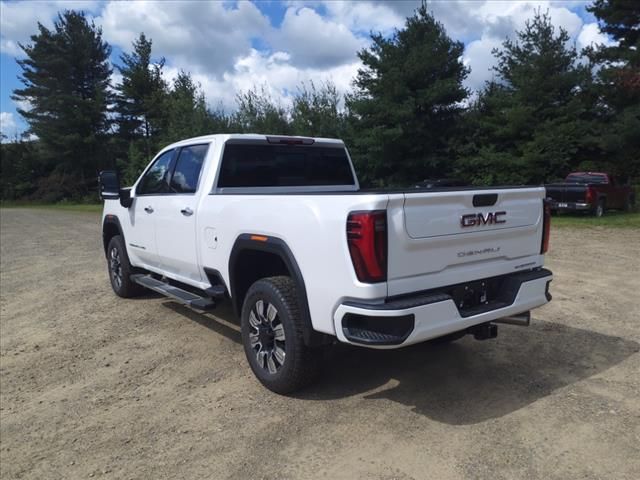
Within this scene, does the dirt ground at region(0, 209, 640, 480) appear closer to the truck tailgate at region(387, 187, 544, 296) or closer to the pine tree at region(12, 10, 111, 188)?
the truck tailgate at region(387, 187, 544, 296)

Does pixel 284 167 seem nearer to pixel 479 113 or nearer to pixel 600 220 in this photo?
pixel 600 220

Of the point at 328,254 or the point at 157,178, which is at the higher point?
the point at 157,178

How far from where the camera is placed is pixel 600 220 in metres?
16.6

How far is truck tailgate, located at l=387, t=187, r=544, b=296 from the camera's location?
3.22 metres

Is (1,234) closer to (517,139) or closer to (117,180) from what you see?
(117,180)

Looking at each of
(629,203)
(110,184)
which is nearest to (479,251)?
(110,184)

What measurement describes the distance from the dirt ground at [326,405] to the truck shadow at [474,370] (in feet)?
0.05

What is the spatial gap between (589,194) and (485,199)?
49.8 ft

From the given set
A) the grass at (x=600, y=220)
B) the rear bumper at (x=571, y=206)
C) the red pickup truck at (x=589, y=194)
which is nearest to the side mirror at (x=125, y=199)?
the grass at (x=600, y=220)

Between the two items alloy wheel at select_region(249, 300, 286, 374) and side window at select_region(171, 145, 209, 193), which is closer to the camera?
alloy wheel at select_region(249, 300, 286, 374)

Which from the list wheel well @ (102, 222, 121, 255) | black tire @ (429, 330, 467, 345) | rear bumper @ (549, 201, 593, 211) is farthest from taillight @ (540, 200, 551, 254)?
rear bumper @ (549, 201, 593, 211)

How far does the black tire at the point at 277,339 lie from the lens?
367cm

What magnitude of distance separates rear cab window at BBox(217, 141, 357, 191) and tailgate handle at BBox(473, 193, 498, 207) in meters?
2.13

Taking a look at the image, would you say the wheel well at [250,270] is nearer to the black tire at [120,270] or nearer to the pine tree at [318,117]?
the black tire at [120,270]
